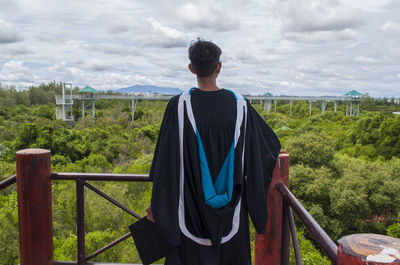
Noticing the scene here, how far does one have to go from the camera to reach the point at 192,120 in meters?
1.82

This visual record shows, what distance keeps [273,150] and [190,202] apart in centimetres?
57

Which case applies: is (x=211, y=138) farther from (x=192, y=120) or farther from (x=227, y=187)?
(x=227, y=187)

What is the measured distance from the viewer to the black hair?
180 centimetres

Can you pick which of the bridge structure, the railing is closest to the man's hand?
the railing

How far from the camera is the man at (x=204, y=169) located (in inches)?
70.9

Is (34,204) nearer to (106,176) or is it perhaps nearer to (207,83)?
(106,176)

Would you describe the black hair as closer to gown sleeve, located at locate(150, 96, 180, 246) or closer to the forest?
gown sleeve, located at locate(150, 96, 180, 246)

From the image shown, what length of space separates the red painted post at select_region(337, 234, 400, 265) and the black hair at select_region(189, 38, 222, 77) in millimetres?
1081

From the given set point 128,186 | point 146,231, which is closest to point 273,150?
point 146,231

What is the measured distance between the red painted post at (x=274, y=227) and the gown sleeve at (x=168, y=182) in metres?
0.75

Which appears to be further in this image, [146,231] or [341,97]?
[341,97]

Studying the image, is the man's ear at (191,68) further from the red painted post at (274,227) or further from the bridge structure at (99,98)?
the bridge structure at (99,98)

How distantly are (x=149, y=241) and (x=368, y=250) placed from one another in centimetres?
126

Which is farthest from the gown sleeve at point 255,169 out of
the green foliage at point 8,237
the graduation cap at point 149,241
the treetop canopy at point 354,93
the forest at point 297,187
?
the treetop canopy at point 354,93
